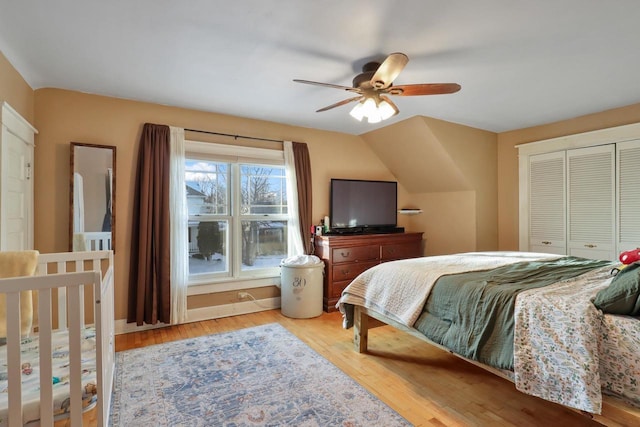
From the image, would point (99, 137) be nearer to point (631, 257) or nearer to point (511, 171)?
point (631, 257)

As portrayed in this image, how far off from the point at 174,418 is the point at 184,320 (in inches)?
64.4

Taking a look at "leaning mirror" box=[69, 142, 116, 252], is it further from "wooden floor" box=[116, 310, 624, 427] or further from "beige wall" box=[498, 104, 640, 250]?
"beige wall" box=[498, 104, 640, 250]

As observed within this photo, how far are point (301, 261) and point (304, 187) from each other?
0.93 m

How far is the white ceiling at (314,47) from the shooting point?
5.76 feet

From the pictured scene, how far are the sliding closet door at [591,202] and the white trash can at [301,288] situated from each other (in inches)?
119

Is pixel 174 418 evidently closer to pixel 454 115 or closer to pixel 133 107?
pixel 133 107

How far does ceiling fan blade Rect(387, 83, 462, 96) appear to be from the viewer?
86.4 inches

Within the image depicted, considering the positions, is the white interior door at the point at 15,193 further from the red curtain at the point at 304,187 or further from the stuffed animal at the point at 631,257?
the stuffed animal at the point at 631,257

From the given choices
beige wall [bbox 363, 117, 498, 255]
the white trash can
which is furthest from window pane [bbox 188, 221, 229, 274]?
beige wall [bbox 363, 117, 498, 255]

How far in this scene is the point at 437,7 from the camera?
172 cm

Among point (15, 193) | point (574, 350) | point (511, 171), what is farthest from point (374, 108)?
point (511, 171)

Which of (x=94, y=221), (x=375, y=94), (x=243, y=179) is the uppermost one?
(x=375, y=94)

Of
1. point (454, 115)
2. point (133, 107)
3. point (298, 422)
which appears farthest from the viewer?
point (454, 115)

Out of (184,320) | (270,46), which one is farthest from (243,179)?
(270,46)
